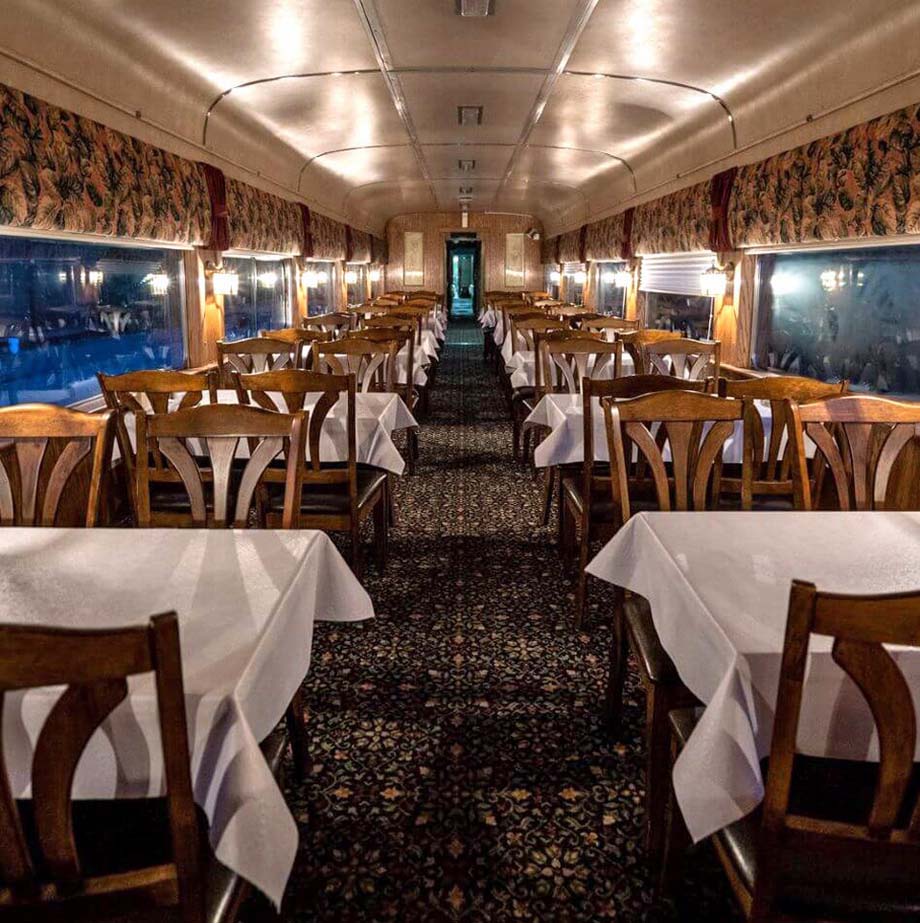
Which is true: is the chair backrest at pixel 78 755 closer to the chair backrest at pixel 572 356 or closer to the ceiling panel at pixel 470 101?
the chair backrest at pixel 572 356

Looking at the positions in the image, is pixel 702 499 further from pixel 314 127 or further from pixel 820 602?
pixel 314 127

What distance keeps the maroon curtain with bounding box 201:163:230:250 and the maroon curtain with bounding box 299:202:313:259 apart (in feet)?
13.0

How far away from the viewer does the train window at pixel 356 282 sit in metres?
17.1

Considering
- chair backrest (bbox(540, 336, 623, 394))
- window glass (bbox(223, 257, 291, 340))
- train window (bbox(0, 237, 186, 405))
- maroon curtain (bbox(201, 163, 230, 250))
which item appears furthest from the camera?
window glass (bbox(223, 257, 291, 340))

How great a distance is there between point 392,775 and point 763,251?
6.13 m

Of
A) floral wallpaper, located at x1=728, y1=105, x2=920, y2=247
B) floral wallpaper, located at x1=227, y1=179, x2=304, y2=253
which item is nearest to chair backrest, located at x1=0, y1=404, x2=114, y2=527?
floral wallpaper, located at x1=728, y1=105, x2=920, y2=247

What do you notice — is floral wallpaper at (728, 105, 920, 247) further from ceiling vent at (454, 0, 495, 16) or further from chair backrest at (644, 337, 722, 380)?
ceiling vent at (454, 0, 495, 16)

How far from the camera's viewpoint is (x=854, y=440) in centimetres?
282

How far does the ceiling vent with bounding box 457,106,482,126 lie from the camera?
818 cm

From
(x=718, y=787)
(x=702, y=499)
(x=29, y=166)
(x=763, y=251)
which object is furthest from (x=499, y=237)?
(x=718, y=787)

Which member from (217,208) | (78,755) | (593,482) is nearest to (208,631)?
(78,755)

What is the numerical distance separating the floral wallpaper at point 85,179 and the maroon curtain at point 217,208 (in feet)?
0.92

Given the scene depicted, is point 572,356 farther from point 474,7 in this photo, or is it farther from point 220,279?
point 220,279

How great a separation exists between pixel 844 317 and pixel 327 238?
30.5ft
